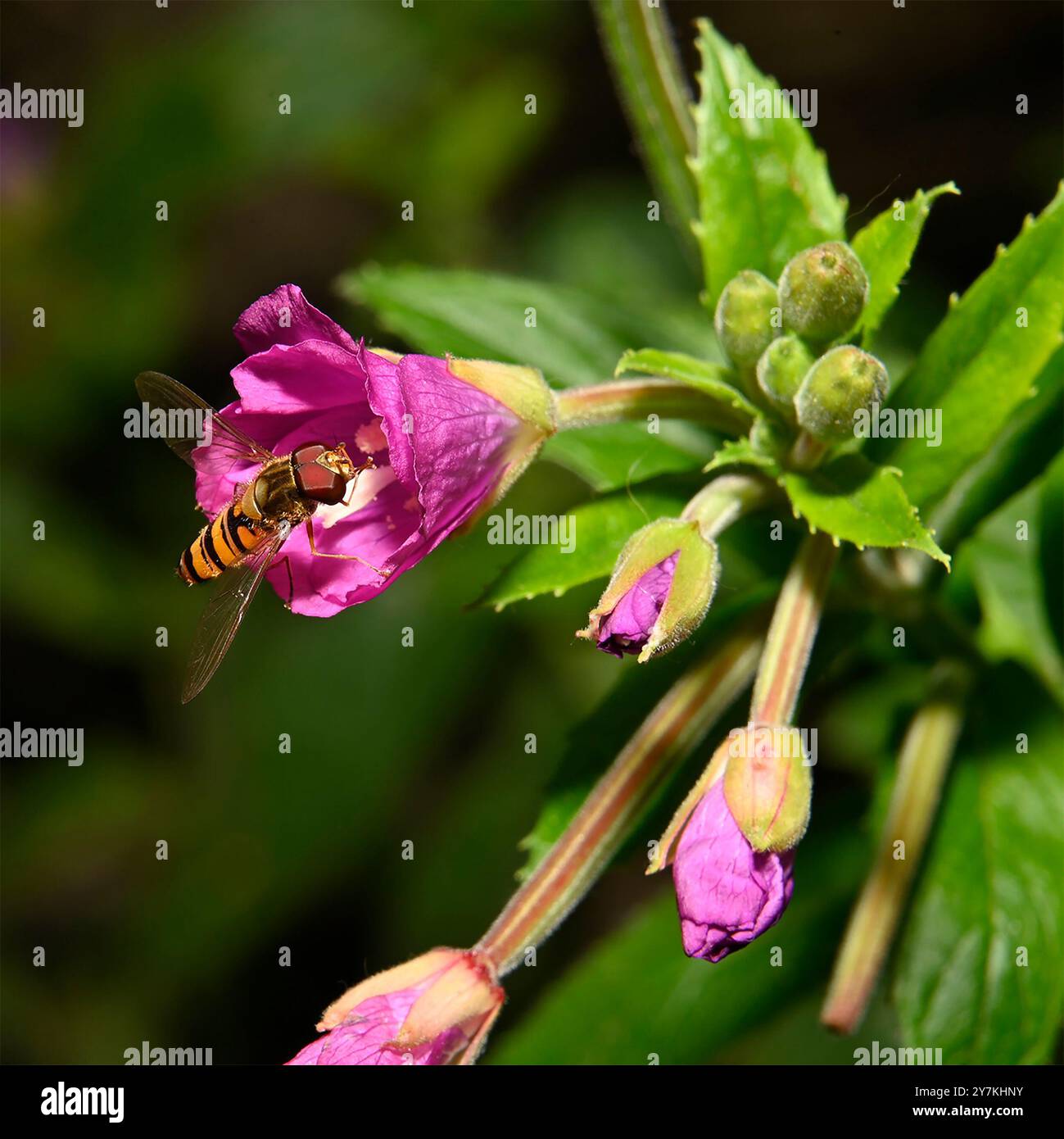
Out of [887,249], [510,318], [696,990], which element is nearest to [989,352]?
[887,249]

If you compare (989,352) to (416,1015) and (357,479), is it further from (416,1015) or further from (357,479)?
(416,1015)

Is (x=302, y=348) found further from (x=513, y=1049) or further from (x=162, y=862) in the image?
(x=162, y=862)

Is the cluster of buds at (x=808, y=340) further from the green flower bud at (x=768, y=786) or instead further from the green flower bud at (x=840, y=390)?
the green flower bud at (x=768, y=786)

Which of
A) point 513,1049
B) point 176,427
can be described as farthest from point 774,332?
point 513,1049

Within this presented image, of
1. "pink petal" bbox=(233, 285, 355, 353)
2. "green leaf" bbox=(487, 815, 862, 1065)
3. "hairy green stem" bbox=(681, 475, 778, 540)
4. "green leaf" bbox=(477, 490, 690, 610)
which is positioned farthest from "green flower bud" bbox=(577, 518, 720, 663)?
"green leaf" bbox=(487, 815, 862, 1065)

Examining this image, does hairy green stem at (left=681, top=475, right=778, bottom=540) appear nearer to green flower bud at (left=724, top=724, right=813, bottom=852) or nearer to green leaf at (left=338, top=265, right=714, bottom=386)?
green flower bud at (left=724, top=724, right=813, bottom=852)

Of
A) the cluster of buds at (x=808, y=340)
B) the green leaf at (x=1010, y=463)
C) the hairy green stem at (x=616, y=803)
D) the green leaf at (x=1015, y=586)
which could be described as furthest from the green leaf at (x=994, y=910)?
the cluster of buds at (x=808, y=340)
